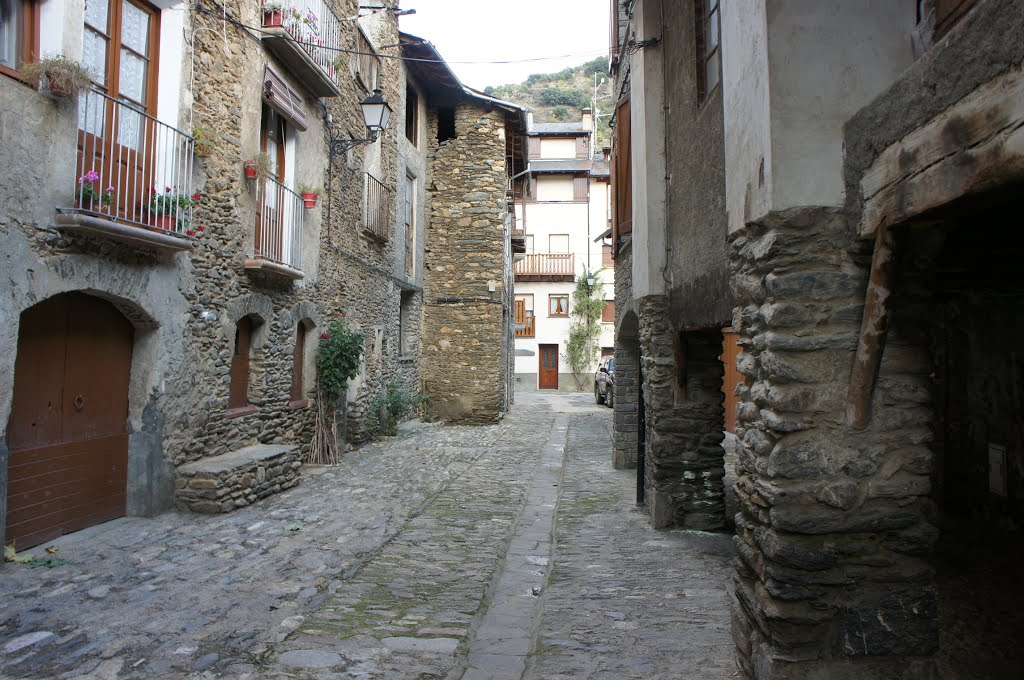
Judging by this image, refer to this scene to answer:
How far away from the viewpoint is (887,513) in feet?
9.40

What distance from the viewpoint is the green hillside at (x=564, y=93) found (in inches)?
2087

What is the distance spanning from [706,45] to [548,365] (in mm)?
26538

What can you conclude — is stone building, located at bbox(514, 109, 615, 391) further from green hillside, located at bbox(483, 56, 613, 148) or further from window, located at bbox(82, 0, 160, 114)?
window, located at bbox(82, 0, 160, 114)

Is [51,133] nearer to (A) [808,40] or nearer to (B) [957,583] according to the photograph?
(A) [808,40]

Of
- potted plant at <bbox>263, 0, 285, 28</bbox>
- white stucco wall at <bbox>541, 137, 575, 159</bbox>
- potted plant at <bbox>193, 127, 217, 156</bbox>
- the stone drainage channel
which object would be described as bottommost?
the stone drainage channel

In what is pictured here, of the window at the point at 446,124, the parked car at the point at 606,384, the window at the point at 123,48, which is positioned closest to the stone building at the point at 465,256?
the window at the point at 446,124

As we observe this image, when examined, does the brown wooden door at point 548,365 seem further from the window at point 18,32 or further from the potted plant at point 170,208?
the window at point 18,32

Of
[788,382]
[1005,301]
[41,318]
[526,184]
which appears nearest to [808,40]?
[788,382]

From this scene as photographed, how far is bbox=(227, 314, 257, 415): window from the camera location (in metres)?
7.89

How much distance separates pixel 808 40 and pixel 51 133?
5.27 metres

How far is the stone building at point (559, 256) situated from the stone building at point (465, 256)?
14.0 meters

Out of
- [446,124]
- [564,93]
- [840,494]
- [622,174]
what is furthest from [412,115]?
[564,93]

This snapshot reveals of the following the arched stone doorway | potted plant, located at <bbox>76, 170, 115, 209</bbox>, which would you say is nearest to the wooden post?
potted plant, located at <bbox>76, 170, 115, 209</bbox>

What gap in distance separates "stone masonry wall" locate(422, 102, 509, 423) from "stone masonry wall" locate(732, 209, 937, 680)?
12891mm
